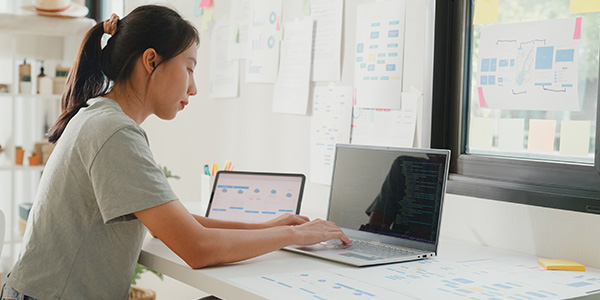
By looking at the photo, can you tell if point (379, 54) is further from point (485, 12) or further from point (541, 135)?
point (541, 135)

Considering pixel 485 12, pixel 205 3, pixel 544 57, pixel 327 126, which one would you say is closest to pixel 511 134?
pixel 544 57

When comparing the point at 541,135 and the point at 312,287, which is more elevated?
the point at 541,135

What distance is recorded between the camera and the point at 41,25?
3.31 meters

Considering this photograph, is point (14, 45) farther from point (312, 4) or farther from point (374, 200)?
point (374, 200)

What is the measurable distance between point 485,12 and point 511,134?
321 mm

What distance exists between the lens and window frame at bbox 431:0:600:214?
1493mm

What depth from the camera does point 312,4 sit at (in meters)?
2.24

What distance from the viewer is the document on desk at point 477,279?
1.16 meters

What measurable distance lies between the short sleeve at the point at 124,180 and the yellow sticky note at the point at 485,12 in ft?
3.03

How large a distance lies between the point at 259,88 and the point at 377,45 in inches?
26.8

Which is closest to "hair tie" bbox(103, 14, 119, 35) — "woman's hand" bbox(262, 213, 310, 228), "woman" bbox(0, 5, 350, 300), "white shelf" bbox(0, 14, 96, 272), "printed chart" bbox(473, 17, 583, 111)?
"woman" bbox(0, 5, 350, 300)

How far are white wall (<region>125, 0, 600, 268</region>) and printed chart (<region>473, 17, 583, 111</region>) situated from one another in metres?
0.25

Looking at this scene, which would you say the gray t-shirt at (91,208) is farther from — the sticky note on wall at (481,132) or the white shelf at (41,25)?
the white shelf at (41,25)

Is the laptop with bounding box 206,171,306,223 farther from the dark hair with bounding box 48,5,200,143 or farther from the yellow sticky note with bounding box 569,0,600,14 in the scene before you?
the yellow sticky note with bounding box 569,0,600,14
